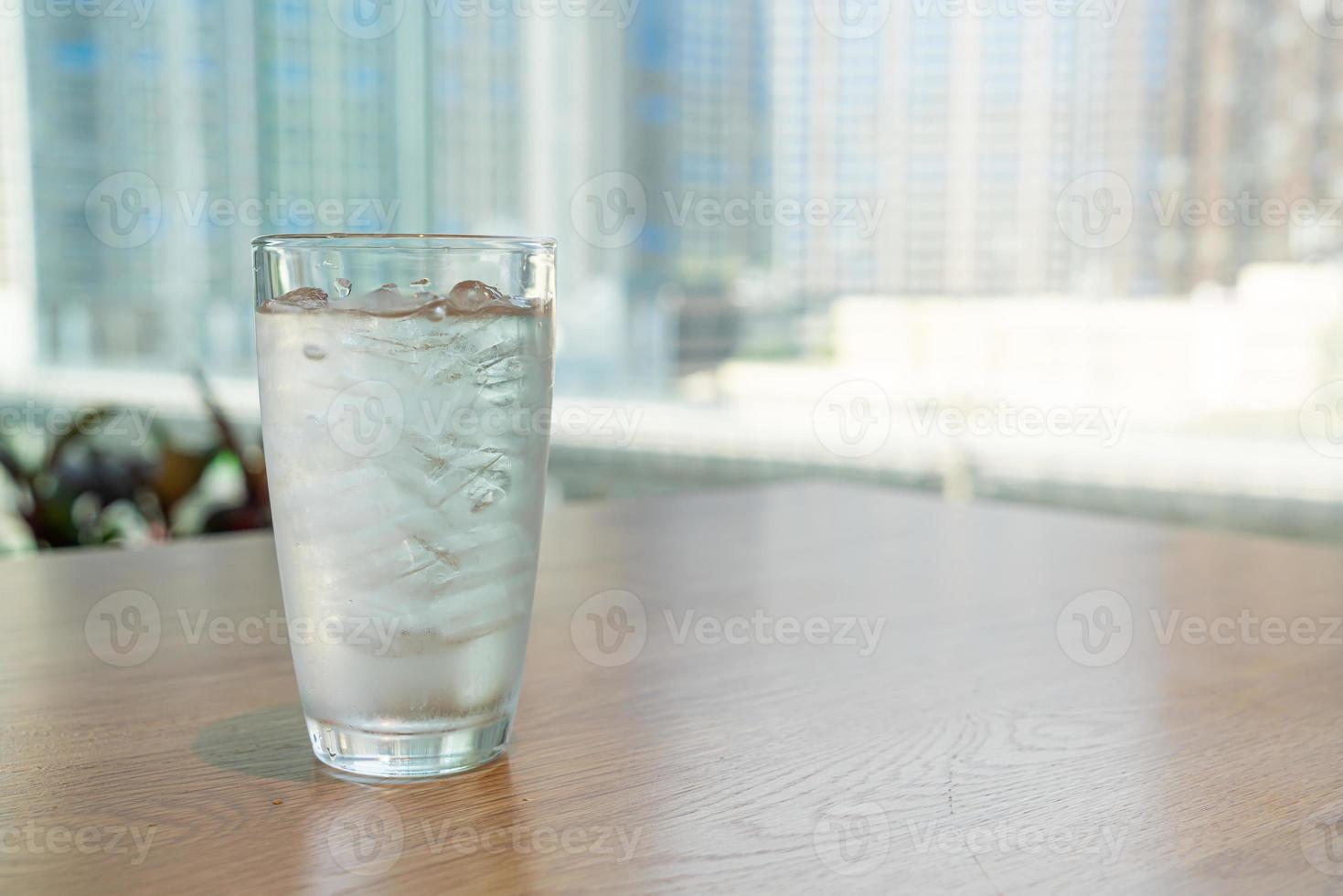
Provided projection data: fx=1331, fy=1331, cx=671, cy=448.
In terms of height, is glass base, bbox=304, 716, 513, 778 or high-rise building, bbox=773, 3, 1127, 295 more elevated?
high-rise building, bbox=773, 3, 1127, 295

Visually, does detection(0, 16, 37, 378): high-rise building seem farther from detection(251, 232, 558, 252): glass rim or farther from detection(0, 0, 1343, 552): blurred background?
detection(251, 232, 558, 252): glass rim

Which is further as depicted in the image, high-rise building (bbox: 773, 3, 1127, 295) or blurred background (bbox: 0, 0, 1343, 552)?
high-rise building (bbox: 773, 3, 1127, 295)

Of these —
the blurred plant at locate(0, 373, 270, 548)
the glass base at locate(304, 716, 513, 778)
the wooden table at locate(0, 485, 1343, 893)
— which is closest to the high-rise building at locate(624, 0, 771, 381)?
the blurred plant at locate(0, 373, 270, 548)

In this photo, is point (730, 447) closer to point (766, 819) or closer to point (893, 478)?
point (893, 478)

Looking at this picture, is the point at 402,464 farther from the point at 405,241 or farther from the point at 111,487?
the point at 111,487

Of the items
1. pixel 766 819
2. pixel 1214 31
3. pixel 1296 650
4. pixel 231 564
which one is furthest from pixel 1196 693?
pixel 1214 31

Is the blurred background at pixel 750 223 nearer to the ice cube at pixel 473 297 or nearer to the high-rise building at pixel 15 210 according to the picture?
the high-rise building at pixel 15 210

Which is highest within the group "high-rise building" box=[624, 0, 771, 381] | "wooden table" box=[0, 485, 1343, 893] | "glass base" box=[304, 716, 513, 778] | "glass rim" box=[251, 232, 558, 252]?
"high-rise building" box=[624, 0, 771, 381]
